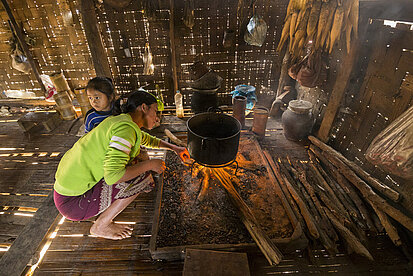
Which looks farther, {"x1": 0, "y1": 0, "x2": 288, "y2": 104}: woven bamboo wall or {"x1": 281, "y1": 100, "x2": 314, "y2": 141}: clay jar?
{"x1": 0, "y1": 0, "x2": 288, "y2": 104}: woven bamboo wall

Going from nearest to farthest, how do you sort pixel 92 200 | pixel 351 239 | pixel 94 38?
pixel 92 200 → pixel 351 239 → pixel 94 38

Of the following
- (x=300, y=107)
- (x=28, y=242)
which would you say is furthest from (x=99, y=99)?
(x=300, y=107)

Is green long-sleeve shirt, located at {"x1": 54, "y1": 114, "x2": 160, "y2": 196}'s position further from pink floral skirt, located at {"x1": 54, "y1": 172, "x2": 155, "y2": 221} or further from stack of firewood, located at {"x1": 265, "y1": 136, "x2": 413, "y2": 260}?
stack of firewood, located at {"x1": 265, "y1": 136, "x2": 413, "y2": 260}

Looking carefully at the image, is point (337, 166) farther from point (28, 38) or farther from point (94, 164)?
point (28, 38)

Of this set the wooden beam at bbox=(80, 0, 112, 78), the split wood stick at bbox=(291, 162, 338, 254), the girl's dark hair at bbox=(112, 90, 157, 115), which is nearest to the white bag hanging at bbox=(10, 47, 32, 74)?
the wooden beam at bbox=(80, 0, 112, 78)

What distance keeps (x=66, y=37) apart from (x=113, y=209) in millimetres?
6310

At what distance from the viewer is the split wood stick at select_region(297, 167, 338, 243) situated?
273cm

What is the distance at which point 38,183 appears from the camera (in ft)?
12.1

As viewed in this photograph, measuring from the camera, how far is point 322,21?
356 centimetres

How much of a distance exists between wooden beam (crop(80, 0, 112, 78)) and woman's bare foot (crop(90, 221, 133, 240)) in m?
4.54

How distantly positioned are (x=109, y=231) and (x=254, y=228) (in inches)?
78.5

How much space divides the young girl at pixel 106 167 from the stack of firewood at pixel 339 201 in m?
2.33

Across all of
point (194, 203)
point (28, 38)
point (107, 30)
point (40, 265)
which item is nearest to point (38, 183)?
point (40, 265)

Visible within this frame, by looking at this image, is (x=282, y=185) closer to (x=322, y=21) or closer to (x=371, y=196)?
(x=371, y=196)
